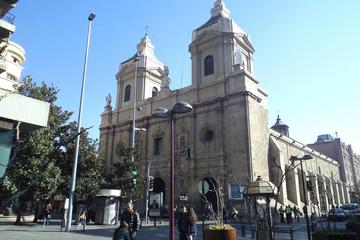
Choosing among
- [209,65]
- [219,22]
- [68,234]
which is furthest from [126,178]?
[219,22]

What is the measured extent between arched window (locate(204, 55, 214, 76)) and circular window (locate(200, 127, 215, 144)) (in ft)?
23.0

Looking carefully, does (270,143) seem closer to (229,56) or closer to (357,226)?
(229,56)

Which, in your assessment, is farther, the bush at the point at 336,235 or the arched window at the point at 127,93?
the arched window at the point at 127,93

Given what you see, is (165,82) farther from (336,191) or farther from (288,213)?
(336,191)

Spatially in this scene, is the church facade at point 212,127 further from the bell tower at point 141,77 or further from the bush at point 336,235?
the bush at point 336,235

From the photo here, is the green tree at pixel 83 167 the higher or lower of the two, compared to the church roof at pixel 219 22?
lower

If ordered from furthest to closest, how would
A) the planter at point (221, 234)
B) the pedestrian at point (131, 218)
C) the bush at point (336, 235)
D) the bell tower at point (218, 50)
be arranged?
the bell tower at point (218, 50), the bush at point (336, 235), the pedestrian at point (131, 218), the planter at point (221, 234)

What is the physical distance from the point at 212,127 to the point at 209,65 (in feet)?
26.2

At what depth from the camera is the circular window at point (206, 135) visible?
111 ft

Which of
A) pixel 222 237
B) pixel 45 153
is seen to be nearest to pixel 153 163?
pixel 45 153

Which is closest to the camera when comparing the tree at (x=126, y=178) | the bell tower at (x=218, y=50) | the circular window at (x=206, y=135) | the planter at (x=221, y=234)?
the planter at (x=221, y=234)

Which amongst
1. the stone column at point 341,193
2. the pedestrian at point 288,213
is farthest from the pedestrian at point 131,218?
the stone column at point 341,193

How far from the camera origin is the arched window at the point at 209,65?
36.5m

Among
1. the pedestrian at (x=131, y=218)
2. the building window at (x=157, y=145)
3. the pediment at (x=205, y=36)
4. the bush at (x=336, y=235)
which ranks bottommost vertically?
the bush at (x=336, y=235)
